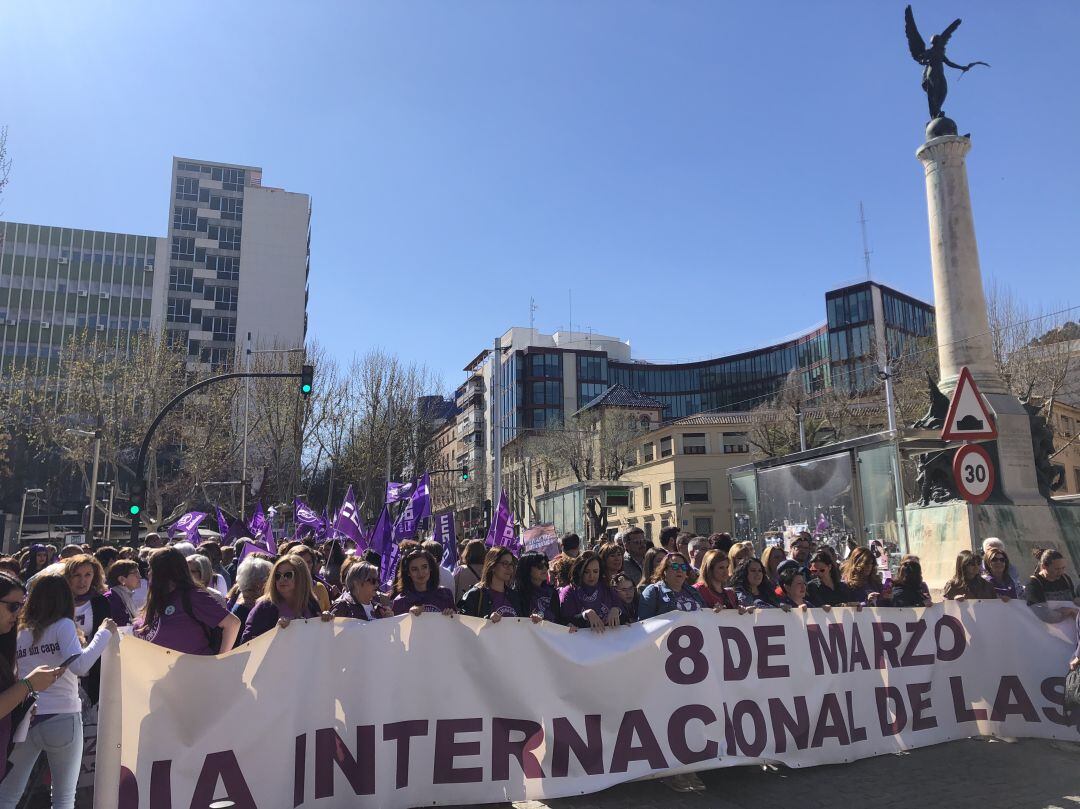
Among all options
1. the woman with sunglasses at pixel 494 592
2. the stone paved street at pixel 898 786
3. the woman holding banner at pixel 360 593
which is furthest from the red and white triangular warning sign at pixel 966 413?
the woman holding banner at pixel 360 593

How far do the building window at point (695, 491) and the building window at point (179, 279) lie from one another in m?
52.8

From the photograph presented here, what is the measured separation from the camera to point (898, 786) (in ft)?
18.2

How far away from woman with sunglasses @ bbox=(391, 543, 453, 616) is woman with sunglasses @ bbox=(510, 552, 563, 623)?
0.57 metres

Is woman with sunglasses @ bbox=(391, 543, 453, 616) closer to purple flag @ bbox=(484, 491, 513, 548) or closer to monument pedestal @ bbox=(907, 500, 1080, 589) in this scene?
purple flag @ bbox=(484, 491, 513, 548)

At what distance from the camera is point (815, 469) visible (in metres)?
18.0

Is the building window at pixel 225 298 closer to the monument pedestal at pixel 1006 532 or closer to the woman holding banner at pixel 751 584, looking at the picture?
the monument pedestal at pixel 1006 532

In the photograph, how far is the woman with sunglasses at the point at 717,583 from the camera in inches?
258

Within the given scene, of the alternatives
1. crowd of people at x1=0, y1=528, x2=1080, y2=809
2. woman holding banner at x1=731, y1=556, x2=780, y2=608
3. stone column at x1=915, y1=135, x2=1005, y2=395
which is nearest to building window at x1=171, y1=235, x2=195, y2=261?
stone column at x1=915, y1=135, x2=1005, y2=395

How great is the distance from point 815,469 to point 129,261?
7826 cm

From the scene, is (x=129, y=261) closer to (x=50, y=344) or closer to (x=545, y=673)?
(x=50, y=344)

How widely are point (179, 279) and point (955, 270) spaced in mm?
78034

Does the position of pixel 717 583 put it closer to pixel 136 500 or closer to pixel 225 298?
pixel 136 500

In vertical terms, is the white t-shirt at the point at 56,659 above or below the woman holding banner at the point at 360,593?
below

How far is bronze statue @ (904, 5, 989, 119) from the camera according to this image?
1709 cm
